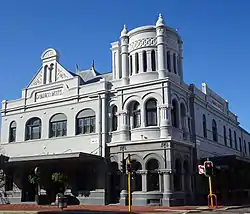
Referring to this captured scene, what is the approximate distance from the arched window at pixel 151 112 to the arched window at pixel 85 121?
5600 mm

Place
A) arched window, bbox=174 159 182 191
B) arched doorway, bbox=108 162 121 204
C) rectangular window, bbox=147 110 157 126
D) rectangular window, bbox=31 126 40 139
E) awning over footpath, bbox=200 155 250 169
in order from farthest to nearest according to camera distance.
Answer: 1. rectangular window, bbox=31 126 40 139
2. awning over footpath, bbox=200 155 250 169
3. arched doorway, bbox=108 162 121 204
4. rectangular window, bbox=147 110 157 126
5. arched window, bbox=174 159 182 191

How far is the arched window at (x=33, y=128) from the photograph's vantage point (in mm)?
38719

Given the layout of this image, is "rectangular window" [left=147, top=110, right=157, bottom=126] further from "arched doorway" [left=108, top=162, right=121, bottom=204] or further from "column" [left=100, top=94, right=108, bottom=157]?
"arched doorway" [left=108, top=162, right=121, bottom=204]

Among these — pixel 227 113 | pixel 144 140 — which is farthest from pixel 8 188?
pixel 227 113

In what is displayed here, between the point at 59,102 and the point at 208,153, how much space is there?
1554 cm

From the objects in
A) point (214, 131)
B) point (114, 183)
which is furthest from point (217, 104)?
point (114, 183)

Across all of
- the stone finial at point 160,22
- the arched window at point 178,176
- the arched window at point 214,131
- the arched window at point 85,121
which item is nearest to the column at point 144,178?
the arched window at point 178,176

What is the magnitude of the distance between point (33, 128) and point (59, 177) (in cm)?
834

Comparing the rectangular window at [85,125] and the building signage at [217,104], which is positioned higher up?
the building signage at [217,104]

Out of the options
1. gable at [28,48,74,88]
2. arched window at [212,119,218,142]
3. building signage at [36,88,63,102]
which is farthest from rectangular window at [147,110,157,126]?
arched window at [212,119,218,142]

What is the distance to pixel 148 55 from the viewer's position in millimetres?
33656

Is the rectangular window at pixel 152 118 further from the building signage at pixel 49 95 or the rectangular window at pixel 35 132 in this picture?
the rectangular window at pixel 35 132

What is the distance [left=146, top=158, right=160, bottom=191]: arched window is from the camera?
30562mm

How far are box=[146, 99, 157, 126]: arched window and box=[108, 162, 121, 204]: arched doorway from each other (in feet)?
15.6
